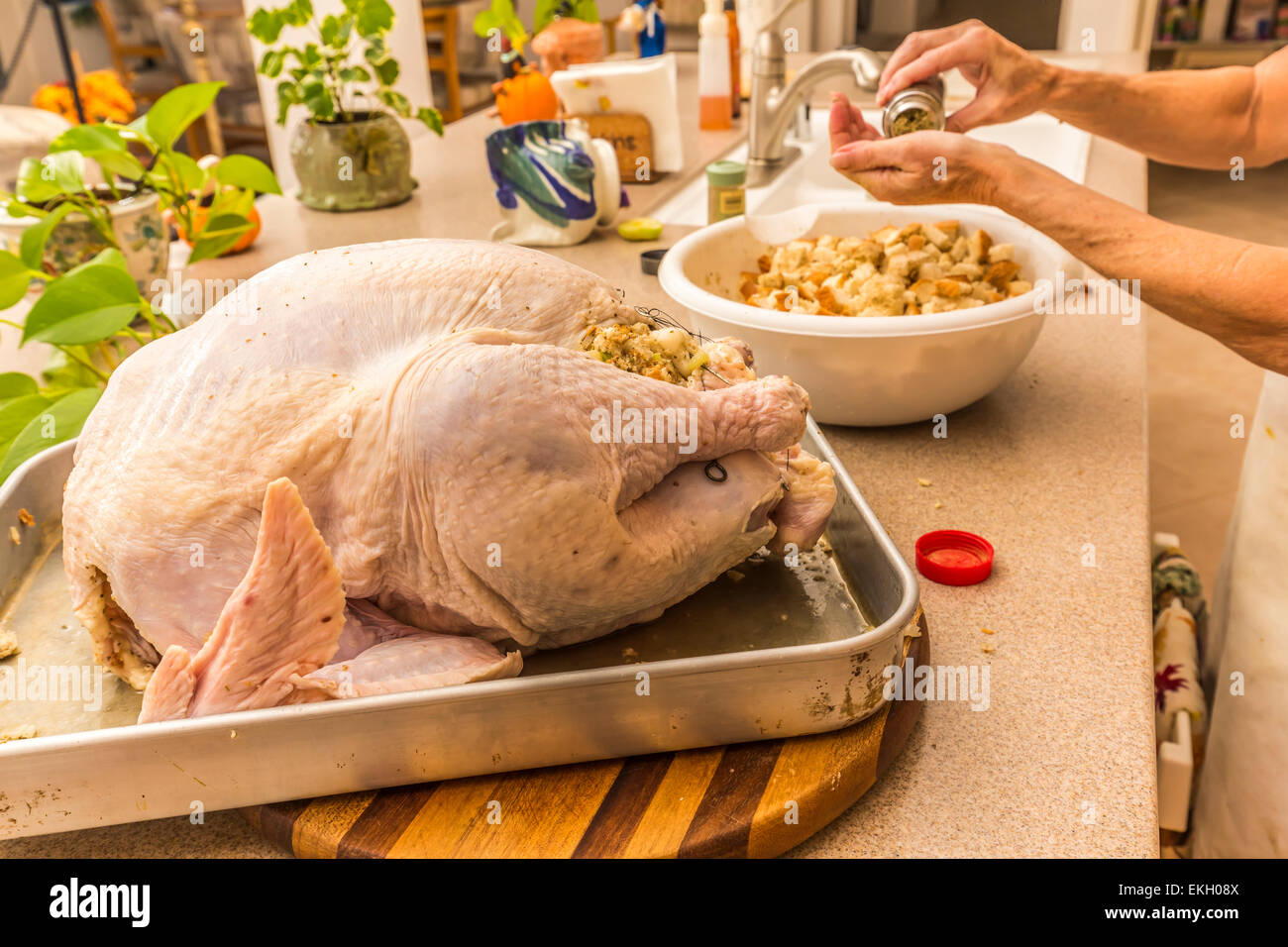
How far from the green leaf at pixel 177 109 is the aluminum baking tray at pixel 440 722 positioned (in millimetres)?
779

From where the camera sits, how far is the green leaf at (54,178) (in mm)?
1267

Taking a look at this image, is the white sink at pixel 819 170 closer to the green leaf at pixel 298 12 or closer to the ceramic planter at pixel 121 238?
the green leaf at pixel 298 12

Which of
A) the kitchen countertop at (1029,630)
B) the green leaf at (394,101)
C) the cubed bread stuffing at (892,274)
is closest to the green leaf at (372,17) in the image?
the green leaf at (394,101)

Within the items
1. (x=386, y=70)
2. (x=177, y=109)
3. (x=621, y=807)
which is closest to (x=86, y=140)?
(x=177, y=109)

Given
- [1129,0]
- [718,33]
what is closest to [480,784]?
[718,33]

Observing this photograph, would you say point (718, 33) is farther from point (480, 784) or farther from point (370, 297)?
point (480, 784)

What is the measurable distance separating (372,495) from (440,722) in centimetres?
17

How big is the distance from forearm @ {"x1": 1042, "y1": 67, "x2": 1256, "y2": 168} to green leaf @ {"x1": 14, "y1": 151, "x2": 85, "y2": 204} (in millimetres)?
1335

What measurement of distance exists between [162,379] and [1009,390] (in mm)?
1007

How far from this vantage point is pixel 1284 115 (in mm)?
1275

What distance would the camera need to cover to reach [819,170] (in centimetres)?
224

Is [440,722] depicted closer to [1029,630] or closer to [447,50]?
[1029,630]

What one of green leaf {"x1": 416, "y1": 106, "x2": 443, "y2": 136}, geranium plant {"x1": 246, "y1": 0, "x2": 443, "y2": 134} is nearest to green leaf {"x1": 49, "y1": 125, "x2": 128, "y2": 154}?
geranium plant {"x1": 246, "y1": 0, "x2": 443, "y2": 134}

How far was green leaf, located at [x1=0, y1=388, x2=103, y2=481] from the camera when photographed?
949 millimetres
